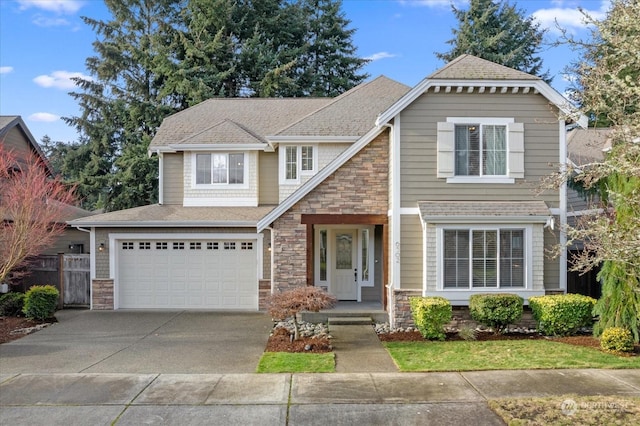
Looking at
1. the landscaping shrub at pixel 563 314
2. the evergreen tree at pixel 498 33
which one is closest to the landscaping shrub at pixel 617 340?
the landscaping shrub at pixel 563 314

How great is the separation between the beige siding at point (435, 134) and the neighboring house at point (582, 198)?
104cm

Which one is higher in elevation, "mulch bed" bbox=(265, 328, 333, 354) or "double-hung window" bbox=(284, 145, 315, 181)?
"double-hung window" bbox=(284, 145, 315, 181)

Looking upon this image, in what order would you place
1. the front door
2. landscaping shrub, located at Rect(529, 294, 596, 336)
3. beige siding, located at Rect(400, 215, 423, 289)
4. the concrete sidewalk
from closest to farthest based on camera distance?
the concrete sidewalk
landscaping shrub, located at Rect(529, 294, 596, 336)
beige siding, located at Rect(400, 215, 423, 289)
the front door

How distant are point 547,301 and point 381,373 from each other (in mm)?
4895

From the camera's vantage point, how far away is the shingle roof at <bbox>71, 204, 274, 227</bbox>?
13914mm

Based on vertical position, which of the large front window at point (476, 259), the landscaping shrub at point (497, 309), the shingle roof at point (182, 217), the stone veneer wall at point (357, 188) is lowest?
the landscaping shrub at point (497, 309)

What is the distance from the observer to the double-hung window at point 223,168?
51.5 ft

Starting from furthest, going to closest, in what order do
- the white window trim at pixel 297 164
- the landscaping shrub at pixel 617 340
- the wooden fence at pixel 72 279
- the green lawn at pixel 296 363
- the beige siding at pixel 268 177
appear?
Answer: the beige siding at pixel 268 177
the white window trim at pixel 297 164
the wooden fence at pixel 72 279
the landscaping shrub at pixel 617 340
the green lawn at pixel 296 363

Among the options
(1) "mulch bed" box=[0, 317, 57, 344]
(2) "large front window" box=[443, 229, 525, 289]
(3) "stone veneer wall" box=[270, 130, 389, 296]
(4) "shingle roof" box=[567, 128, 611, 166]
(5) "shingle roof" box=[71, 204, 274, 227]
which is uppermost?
Answer: (4) "shingle roof" box=[567, 128, 611, 166]

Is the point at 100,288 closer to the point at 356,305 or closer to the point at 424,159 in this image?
the point at 356,305

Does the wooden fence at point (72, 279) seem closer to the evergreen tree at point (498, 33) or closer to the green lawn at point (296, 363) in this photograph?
the green lawn at point (296, 363)

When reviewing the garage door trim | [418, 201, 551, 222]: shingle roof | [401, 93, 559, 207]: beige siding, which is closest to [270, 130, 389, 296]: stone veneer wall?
[401, 93, 559, 207]: beige siding

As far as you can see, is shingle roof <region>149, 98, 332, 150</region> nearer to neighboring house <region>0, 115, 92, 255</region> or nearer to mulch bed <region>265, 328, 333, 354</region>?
neighboring house <region>0, 115, 92, 255</region>

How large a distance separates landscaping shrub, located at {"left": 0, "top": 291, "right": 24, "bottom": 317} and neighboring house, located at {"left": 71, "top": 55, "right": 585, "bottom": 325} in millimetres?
2054
